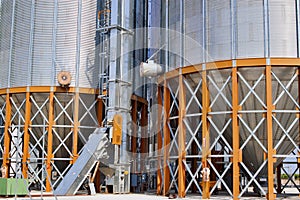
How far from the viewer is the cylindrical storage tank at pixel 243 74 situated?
23.6 m

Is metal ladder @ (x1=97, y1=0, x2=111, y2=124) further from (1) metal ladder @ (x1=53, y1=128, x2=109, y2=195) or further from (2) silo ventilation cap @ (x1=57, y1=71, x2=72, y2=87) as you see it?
(1) metal ladder @ (x1=53, y1=128, x2=109, y2=195)

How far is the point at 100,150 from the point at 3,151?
8547mm

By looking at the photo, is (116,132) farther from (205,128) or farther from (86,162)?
(205,128)

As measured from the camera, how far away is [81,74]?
3212cm

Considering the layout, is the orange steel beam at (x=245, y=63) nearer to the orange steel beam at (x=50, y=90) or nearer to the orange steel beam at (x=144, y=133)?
the orange steel beam at (x=50, y=90)

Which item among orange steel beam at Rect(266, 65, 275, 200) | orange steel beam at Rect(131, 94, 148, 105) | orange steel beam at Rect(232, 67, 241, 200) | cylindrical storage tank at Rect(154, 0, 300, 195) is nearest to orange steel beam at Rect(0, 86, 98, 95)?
orange steel beam at Rect(131, 94, 148, 105)

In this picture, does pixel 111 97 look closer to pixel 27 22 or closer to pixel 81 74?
pixel 81 74

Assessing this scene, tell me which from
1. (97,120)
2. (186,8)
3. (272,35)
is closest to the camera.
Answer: (272,35)

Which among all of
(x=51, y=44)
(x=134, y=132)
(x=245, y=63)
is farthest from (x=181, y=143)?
(x=51, y=44)

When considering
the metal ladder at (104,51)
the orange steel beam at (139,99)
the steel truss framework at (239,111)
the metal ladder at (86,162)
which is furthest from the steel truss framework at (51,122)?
the steel truss framework at (239,111)

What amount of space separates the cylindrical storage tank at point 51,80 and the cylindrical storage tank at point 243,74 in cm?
799

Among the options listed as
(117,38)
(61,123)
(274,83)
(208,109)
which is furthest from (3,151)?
(274,83)

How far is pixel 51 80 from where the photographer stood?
31.7m

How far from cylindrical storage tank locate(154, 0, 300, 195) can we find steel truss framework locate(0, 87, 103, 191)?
7.81 meters
